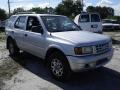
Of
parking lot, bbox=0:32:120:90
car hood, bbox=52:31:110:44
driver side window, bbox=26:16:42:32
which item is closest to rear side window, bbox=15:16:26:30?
driver side window, bbox=26:16:42:32

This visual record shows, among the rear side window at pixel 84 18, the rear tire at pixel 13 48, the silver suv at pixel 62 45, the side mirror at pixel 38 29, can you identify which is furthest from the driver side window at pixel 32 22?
the rear side window at pixel 84 18

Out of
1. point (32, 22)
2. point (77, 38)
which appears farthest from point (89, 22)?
point (77, 38)

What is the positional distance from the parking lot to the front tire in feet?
0.60

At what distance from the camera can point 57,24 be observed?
7.01 meters

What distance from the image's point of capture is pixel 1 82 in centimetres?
620

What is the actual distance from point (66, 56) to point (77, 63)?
1.23ft

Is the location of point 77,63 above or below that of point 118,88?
above

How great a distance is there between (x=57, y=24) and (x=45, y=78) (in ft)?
5.71

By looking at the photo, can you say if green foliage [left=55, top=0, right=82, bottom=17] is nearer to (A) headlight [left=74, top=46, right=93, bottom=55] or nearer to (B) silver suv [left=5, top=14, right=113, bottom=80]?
(B) silver suv [left=5, top=14, right=113, bottom=80]

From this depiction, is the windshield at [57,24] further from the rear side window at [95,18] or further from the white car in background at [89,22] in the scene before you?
the rear side window at [95,18]

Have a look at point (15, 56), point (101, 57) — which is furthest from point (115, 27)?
point (101, 57)

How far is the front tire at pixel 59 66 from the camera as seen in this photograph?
574 cm

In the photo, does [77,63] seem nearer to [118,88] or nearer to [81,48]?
[81,48]

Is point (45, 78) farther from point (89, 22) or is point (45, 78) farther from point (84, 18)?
point (84, 18)
